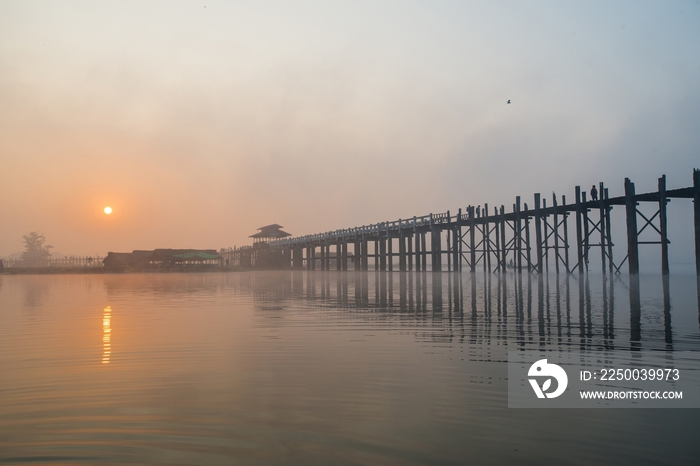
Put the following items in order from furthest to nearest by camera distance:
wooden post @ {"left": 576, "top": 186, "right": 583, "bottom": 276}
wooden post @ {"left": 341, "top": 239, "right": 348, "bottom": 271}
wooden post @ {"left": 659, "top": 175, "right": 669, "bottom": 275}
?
wooden post @ {"left": 341, "top": 239, "right": 348, "bottom": 271} → wooden post @ {"left": 576, "top": 186, "right": 583, "bottom": 276} → wooden post @ {"left": 659, "top": 175, "right": 669, "bottom": 275}

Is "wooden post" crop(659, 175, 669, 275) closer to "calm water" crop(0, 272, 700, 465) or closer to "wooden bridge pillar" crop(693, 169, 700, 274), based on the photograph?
"wooden bridge pillar" crop(693, 169, 700, 274)

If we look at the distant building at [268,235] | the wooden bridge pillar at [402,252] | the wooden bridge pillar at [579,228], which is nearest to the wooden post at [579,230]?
the wooden bridge pillar at [579,228]

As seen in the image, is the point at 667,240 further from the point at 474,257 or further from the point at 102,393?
the point at 102,393

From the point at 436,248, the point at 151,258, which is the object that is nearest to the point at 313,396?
the point at 436,248

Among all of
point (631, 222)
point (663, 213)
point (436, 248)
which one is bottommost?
point (436, 248)

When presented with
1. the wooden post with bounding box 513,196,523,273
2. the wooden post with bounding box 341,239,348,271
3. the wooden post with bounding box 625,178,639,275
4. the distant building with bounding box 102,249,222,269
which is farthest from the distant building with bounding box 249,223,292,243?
the wooden post with bounding box 625,178,639,275

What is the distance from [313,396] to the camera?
508cm

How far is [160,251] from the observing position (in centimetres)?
6306

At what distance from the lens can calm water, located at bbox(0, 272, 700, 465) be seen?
12.2 ft

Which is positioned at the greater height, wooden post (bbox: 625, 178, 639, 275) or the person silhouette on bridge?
the person silhouette on bridge

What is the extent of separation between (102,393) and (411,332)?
5.10 meters

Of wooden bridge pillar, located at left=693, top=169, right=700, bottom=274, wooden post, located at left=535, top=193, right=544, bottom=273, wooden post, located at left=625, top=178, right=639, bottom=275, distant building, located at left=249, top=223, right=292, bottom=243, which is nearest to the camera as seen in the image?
wooden bridge pillar, located at left=693, top=169, right=700, bottom=274

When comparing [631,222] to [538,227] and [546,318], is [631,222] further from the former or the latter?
[546,318]

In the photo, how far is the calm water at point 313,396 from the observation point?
3.73 metres
